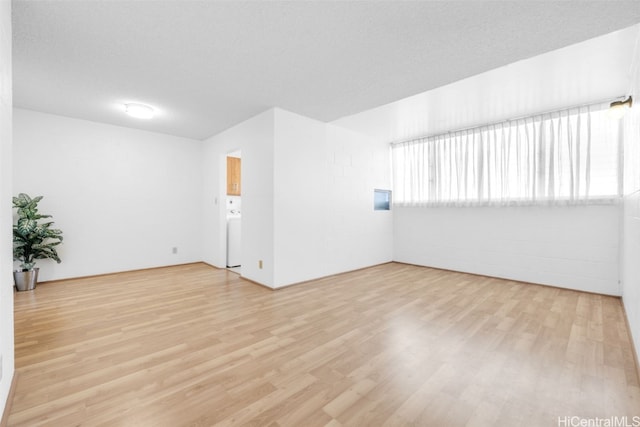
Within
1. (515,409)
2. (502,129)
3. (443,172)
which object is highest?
(502,129)

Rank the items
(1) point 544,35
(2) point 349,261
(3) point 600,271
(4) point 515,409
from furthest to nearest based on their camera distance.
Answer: (2) point 349,261, (3) point 600,271, (1) point 544,35, (4) point 515,409

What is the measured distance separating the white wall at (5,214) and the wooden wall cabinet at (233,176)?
3769 mm

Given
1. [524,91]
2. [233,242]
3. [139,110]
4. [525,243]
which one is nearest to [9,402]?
[139,110]

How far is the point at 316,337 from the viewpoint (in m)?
2.41

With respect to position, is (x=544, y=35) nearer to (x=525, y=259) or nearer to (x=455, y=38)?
(x=455, y=38)

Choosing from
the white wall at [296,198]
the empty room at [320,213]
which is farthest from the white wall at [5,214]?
the white wall at [296,198]

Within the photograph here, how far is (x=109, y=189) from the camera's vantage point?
475 centimetres

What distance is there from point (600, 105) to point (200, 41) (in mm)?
5186

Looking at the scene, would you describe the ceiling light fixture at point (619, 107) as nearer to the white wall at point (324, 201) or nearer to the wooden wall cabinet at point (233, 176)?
the white wall at point (324, 201)

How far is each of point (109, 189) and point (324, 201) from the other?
3.91 meters

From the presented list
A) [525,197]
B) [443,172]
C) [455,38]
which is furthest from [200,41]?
[525,197]

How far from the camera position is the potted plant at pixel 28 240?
12.0 ft

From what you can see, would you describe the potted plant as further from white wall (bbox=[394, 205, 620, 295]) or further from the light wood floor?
white wall (bbox=[394, 205, 620, 295])

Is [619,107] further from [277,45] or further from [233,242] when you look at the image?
[233,242]
